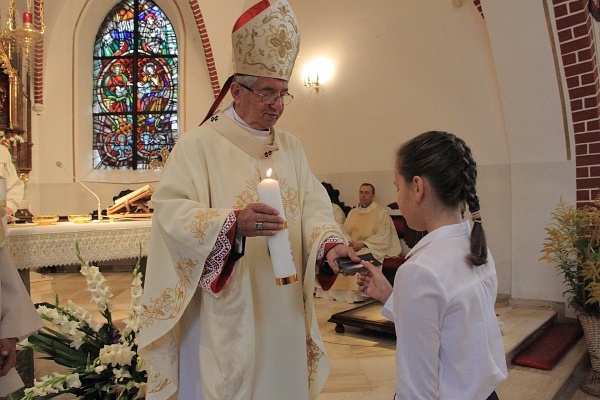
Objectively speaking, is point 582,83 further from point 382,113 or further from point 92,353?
point 92,353

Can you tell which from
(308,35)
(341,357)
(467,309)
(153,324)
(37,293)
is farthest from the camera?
(308,35)

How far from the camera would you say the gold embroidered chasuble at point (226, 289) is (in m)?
1.72

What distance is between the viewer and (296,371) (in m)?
1.90

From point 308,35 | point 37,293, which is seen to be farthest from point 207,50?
point 37,293

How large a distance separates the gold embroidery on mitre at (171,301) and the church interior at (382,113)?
1834 millimetres

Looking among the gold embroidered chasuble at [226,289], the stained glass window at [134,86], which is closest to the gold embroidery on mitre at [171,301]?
the gold embroidered chasuble at [226,289]

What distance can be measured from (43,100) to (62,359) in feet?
22.6

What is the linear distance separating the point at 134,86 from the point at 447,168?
27.2ft

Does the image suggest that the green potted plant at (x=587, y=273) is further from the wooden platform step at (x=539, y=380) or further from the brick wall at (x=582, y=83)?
the brick wall at (x=582, y=83)

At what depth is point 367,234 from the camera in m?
6.46

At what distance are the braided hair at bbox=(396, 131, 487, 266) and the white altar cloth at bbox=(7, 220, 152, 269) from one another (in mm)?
2756

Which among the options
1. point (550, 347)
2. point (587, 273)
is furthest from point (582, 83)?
point (550, 347)

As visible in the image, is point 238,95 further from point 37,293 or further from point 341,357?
point 37,293

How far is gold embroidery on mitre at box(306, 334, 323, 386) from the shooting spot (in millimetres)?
2035
